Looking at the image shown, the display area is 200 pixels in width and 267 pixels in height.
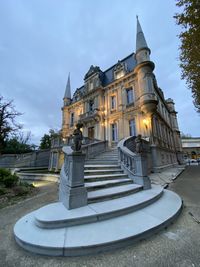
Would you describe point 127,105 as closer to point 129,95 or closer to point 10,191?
point 129,95

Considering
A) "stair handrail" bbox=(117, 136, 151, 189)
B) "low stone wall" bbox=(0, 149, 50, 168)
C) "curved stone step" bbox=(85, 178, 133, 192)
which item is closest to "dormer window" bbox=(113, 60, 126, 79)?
"stair handrail" bbox=(117, 136, 151, 189)

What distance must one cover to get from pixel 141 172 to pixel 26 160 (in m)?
16.5

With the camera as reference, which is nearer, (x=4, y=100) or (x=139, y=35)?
(x=139, y=35)

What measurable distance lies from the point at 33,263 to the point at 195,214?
4025 millimetres

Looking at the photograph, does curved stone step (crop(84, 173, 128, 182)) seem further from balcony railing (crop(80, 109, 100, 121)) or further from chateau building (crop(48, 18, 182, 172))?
balcony railing (crop(80, 109, 100, 121))

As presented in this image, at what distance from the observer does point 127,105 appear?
14617mm

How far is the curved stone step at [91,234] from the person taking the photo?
7.39 ft

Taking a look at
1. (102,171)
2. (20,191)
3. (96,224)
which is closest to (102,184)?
(102,171)

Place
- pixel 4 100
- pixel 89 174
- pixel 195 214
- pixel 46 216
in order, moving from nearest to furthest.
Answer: pixel 46 216 → pixel 195 214 → pixel 89 174 → pixel 4 100

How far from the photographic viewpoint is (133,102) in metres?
14.1

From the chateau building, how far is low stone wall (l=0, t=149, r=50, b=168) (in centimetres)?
502

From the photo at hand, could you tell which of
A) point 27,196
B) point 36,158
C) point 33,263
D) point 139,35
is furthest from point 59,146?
point 139,35

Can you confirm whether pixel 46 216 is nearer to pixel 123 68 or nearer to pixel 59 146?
pixel 59 146

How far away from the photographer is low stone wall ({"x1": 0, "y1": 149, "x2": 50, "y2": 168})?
1716cm
